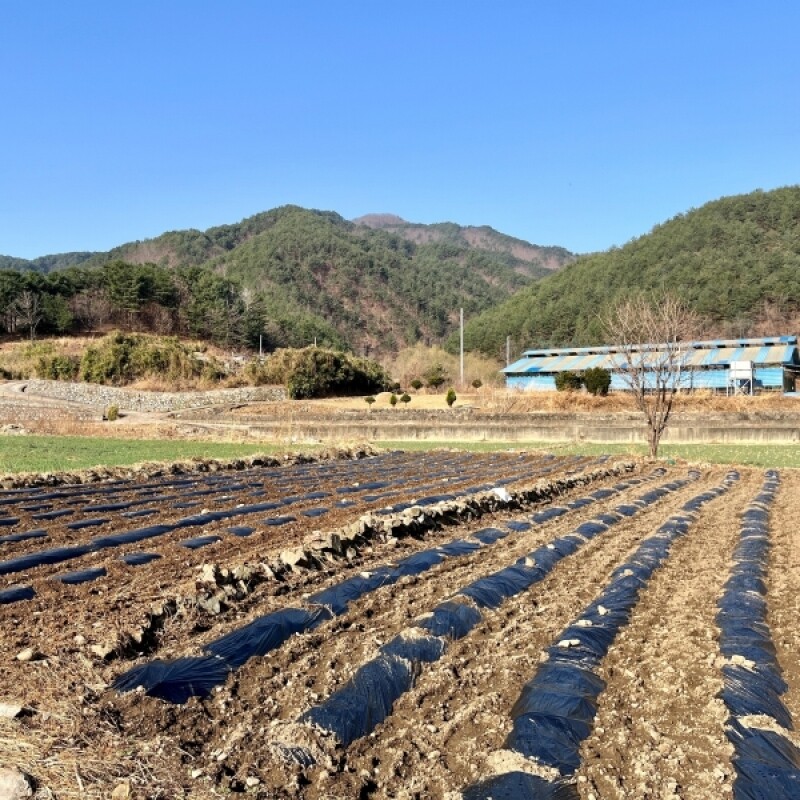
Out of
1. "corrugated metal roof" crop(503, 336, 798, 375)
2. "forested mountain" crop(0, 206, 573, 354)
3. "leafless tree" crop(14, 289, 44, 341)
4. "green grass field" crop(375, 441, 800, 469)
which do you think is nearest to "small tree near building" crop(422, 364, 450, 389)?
"corrugated metal roof" crop(503, 336, 798, 375)

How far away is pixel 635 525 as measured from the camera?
8469 mm

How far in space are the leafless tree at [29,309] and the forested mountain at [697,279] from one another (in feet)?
131

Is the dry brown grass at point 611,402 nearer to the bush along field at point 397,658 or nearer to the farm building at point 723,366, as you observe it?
the farm building at point 723,366

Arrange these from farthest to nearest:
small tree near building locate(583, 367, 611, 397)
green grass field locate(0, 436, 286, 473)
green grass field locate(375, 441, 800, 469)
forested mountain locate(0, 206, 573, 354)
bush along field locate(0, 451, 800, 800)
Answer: forested mountain locate(0, 206, 573, 354) < small tree near building locate(583, 367, 611, 397) < green grass field locate(375, 441, 800, 469) < green grass field locate(0, 436, 286, 473) < bush along field locate(0, 451, 800, 800)

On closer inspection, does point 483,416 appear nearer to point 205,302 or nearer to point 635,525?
point 635,525

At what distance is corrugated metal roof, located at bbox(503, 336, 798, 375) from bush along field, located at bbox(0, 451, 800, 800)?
3159 centimetres

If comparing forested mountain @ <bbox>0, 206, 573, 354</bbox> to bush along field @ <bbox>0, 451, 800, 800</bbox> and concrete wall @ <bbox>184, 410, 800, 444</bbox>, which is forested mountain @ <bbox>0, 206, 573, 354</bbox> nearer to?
concrete wall @ <bbox>184, 410, 800, 444</bbox>

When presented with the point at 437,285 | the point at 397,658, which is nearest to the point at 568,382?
the point at 397,658

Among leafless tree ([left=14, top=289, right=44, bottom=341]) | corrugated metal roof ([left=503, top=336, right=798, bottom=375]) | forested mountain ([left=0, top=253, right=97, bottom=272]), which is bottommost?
corrugated metal roof ([left=503, top=336, right=798, bottom=375])

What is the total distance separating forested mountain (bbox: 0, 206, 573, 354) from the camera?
61719 mm

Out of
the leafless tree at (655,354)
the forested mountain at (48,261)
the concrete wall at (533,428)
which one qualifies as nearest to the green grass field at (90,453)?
the concrete wall at (533,428)

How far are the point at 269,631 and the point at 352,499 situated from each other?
246 inches

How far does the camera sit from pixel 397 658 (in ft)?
12.0

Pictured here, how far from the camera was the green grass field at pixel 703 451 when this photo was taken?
62.3 feet
